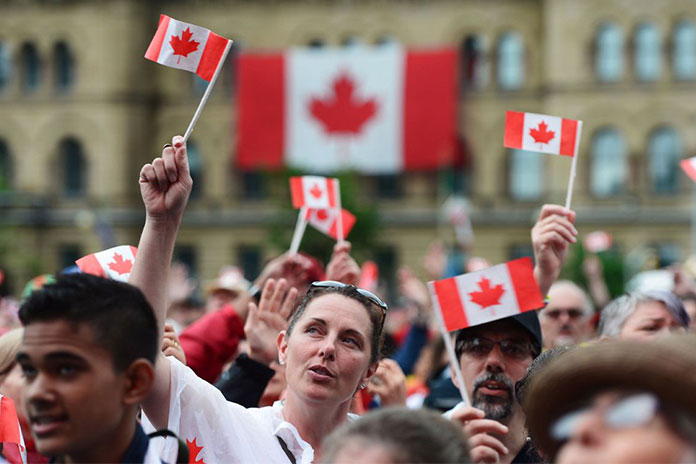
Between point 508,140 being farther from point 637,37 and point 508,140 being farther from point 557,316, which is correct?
point 637,37

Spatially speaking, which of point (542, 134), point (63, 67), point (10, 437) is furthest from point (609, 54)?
point (10, 437)

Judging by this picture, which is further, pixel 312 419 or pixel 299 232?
pixel 299 232

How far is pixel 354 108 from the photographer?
43625 mm

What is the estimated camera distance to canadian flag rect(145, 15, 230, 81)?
4.06 m

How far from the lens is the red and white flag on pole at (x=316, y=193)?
6.32 metres

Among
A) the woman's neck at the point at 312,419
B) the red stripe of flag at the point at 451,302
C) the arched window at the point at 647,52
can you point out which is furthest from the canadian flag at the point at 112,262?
the arched window at the point at 647,52

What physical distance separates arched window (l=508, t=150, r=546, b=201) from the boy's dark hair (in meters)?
43.5

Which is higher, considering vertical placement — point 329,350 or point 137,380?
point 137,380

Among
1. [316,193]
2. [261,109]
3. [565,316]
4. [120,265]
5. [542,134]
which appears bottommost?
[261,109]

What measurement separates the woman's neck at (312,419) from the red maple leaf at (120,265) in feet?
2.88

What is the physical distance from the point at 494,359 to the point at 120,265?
134 centimetres

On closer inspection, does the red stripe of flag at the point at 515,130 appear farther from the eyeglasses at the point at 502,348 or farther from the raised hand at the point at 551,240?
the eyeglasses at the point at 502,348

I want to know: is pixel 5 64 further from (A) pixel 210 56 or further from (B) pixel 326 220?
(A) pixel 210 56

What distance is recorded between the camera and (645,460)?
1.79 metres
